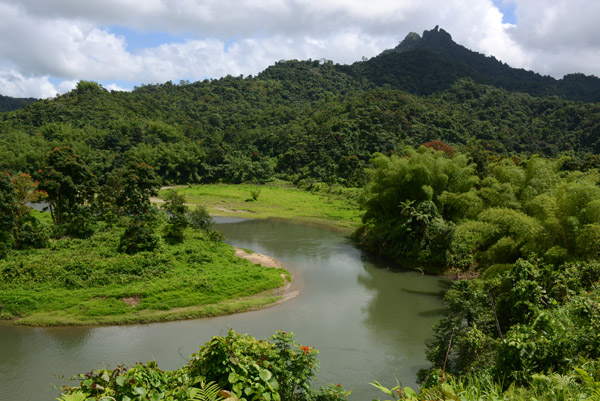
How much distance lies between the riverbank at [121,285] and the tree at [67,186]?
2.15 m

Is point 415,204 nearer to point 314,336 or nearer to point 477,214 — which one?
point 477,214

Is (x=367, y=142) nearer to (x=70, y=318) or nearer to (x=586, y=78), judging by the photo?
(x=70, y=318)

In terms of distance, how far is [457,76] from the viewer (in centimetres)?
11600

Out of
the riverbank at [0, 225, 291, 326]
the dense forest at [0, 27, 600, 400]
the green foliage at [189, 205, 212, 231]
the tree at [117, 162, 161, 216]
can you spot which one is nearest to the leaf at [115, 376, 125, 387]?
the dense forest at [0, 27, 600, 400]

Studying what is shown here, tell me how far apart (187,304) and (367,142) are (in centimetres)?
5600

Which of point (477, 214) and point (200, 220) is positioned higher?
point (477, 214)

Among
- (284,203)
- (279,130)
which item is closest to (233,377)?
(284,203)

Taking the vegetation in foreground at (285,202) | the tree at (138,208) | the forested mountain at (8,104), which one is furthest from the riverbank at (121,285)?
the forested mountain at (8,104)

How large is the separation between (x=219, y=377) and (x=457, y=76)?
127817 mm

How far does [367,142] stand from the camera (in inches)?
2677

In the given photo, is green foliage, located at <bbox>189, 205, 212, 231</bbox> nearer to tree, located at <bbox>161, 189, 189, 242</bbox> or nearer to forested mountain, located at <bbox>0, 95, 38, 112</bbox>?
tree, located at <bbox>161, 189, 189, 242</bbox>

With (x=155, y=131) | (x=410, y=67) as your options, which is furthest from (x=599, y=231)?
(x=410, y=67)

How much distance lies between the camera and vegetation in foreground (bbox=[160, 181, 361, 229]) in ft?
130

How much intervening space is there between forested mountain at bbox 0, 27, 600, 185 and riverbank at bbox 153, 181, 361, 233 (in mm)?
6462
